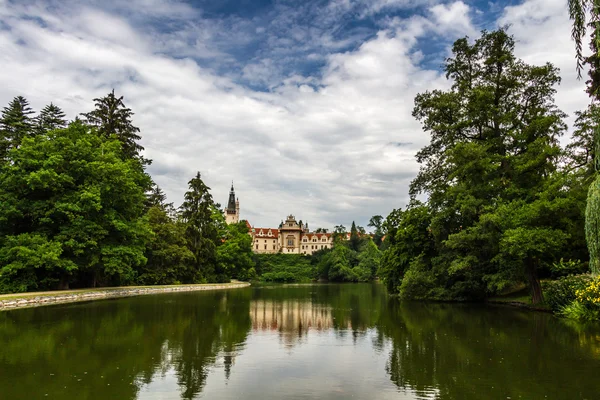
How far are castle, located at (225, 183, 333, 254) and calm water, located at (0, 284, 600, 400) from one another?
90.8 meters

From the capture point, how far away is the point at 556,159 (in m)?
22.1

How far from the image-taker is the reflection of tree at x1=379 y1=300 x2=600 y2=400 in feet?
23.5

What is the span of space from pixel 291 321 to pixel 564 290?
11.5m

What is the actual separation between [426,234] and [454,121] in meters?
7.69

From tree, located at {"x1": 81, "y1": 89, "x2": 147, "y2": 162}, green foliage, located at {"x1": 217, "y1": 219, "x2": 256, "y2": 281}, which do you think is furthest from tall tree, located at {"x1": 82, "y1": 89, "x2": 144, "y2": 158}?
green foliage, located at {"x1": 217, "y1": 219, "x2": 256, "y2": 281}

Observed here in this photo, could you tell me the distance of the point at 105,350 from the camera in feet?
32.4

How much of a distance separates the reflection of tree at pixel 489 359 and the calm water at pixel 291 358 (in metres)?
0.03

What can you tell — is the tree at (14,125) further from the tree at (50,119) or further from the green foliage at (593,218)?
the green foliage at (593,218)

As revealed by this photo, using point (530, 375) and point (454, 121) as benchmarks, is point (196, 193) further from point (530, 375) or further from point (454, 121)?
point (530, 375)

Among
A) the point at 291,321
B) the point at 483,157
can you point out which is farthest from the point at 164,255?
the point at 483,157

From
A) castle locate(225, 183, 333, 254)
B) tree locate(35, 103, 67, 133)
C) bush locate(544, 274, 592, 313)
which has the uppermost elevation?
tree locate(35, 103, 67, 133)

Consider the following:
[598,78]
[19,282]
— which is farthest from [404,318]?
[19,282]

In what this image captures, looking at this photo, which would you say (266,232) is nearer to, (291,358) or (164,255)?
(164,255)

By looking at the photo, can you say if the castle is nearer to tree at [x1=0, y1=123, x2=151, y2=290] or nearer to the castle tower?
the castle tower
